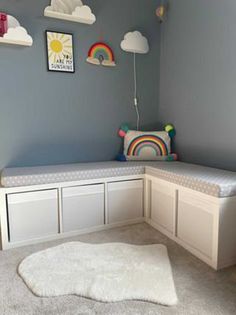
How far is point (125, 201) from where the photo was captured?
2303 millimetres

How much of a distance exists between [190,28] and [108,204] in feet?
5.89

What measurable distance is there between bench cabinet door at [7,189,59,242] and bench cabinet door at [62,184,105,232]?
0.09 m

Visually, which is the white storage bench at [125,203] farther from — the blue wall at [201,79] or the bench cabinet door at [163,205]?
the blue wall at [201,79]

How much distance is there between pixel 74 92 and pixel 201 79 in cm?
118

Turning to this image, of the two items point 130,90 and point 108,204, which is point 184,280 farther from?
point 130,90

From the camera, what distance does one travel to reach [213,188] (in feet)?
5.28

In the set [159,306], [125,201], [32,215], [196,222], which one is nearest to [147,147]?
[125,201]

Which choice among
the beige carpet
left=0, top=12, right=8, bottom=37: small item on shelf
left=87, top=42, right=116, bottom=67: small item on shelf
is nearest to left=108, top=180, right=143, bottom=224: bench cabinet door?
the beige carpet

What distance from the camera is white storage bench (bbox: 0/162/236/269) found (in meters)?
1.64

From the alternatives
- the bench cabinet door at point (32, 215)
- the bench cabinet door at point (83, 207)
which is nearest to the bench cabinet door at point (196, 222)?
the bench cabinet door at point (83, 207)

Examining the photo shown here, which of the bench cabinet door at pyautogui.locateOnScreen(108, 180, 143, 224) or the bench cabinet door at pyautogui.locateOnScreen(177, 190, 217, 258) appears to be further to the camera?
the bench cabinet door at pyautogui.locateOnScreen(108, 180, 143, 224)

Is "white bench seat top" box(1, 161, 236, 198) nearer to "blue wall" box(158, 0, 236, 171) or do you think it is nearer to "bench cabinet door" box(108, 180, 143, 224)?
"bench cabinet door" box(108, 180, 143, 224)

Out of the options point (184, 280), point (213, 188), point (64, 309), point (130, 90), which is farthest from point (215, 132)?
point (64, 309)

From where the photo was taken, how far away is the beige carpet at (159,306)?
1.26 m
